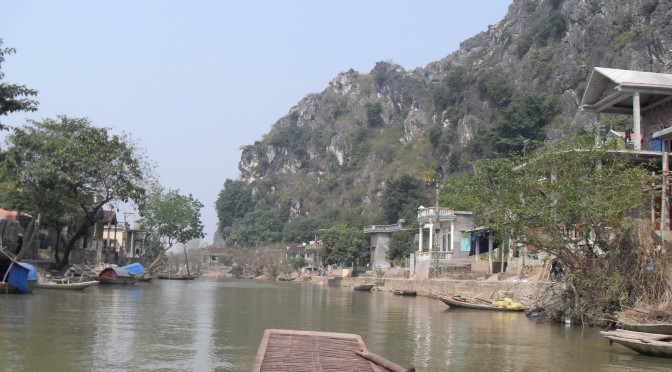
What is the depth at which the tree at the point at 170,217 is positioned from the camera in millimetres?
60438

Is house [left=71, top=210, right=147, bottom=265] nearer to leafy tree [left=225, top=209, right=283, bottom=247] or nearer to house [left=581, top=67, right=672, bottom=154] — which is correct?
house [left=581, top=67, right=672, bottom=154]

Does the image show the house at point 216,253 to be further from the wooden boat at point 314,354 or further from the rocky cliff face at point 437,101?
the wooden boat at point 314,354

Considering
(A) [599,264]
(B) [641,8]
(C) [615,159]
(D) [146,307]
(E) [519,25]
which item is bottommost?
(D) [146,307]

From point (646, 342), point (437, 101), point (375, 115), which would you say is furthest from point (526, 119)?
point (375, 115)

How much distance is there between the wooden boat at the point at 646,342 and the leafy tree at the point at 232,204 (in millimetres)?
117323

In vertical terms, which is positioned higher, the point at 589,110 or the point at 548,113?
the point at 548,113

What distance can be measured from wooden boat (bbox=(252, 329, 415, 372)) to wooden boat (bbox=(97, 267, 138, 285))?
104 ft

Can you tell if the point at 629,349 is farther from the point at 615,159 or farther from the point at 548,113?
the point at 548,113

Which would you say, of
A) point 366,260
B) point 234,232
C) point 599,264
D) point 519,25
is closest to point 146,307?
point 599,264

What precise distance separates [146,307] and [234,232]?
92.5m

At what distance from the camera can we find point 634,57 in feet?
196

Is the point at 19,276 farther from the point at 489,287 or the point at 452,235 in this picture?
the point at 452,235

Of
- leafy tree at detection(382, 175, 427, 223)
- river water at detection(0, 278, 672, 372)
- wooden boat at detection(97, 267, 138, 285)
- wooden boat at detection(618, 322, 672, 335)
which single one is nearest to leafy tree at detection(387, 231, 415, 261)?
leafy tree at detection(382, 175, 427, 223)

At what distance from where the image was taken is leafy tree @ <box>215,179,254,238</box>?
129000mm
